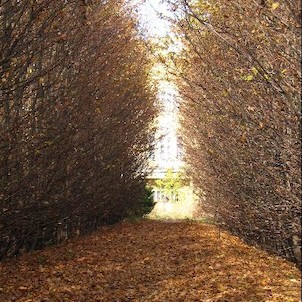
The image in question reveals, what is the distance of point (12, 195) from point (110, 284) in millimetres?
1986

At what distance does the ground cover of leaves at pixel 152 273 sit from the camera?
17.9 feet

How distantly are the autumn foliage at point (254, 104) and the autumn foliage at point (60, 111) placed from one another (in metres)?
1.71

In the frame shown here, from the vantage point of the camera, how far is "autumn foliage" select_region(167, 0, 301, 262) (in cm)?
421

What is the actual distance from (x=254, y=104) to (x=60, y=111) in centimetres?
373

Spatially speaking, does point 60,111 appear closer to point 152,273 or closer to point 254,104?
point 152,273

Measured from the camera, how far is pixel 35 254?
8.88 m

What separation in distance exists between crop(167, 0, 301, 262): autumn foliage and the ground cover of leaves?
0.49 metres

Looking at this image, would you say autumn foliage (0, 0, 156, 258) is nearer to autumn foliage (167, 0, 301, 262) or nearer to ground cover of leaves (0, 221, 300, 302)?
ground cover of leaves (0, 221, 300, 302)

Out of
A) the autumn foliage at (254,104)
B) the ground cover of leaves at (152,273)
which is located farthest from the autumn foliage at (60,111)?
the autumn foliage at (254,104)

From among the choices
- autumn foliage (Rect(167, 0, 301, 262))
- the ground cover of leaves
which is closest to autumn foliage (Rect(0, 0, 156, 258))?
the ground cover of leaves

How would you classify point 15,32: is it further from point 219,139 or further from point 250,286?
point 250,286

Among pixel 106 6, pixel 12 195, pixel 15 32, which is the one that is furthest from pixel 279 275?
pixel 106 6

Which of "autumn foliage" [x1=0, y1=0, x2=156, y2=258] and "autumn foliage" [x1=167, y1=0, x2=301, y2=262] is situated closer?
"autumn foliage" [x1=167, y1=0, x2=301, y2=262]

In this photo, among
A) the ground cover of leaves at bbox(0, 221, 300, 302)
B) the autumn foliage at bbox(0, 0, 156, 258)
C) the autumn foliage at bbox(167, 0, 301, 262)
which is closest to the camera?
the autumn foliage at bbox(167, 0, 301, 262)
